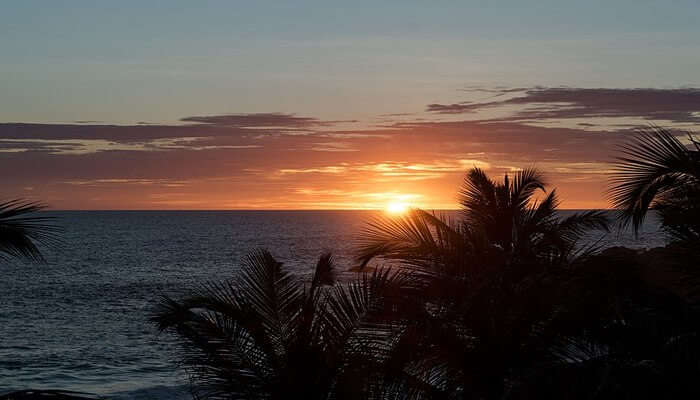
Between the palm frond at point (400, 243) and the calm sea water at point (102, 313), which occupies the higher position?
the palm frond at point (400, 243)

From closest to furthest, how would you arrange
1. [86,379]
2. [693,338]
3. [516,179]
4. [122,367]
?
[693,338]
[516,179]
[86,379]
[122,367]

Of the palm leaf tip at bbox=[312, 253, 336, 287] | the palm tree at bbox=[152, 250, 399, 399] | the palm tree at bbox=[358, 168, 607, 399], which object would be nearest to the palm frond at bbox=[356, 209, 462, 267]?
the palm tree at bbox=[358, 168, 607, 399]

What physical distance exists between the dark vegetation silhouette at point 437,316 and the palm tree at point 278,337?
0.02 m

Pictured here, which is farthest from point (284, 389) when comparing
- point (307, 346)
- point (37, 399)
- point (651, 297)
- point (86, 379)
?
point (86, 379)

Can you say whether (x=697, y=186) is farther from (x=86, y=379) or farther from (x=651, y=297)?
(x=86, y=379)

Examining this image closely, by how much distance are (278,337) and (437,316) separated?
2.14 m

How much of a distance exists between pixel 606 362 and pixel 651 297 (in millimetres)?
2000

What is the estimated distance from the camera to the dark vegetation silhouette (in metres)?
10.1

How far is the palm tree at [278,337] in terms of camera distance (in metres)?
10.5

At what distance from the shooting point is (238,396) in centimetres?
1070

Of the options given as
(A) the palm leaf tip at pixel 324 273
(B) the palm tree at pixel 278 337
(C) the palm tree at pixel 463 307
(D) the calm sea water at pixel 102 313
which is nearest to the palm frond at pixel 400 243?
(C) the palm tree at pixel 463 307

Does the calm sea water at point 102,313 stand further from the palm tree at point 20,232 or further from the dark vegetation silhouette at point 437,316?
the palm tree at point 20,232

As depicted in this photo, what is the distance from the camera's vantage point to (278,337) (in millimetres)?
10977

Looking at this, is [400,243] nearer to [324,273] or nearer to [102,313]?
[324,273]
